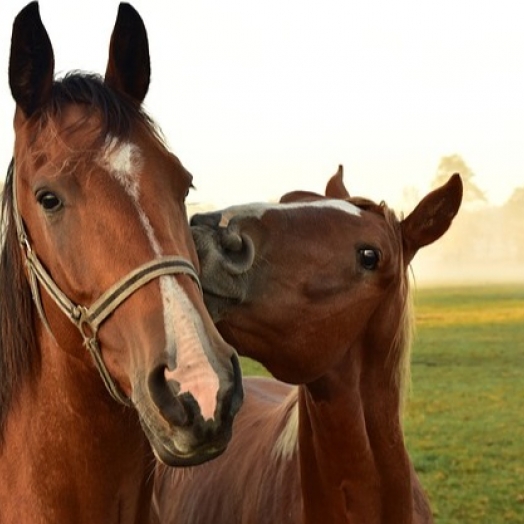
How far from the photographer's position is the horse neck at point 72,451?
2.63 metres

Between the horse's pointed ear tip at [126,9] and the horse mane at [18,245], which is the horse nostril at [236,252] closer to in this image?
the horse mane at [18,245]

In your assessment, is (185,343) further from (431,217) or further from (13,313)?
(431,217)

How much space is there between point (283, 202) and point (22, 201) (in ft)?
4.58

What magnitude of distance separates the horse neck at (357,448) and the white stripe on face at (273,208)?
0.57 m

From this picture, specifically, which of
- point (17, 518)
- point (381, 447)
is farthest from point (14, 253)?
point (381, 447)

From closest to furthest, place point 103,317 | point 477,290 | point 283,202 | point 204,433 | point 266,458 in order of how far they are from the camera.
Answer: point 204,433, point 103,317, point 283,202, point 266,458, point 477,290

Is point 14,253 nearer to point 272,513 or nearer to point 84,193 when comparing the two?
point 84,193

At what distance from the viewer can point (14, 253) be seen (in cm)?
271

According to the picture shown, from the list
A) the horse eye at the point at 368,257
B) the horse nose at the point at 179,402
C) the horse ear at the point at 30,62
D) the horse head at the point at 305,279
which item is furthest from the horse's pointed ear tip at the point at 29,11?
the horse eye at the point at 368,257

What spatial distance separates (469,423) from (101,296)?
9791 mm

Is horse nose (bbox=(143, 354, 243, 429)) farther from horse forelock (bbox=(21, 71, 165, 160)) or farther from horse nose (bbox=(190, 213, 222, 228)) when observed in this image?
horse nose (bbox=(190, 213, 222, 228))

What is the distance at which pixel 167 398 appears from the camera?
2.17 m

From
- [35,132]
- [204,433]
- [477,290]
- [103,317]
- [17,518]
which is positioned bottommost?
[477,290]

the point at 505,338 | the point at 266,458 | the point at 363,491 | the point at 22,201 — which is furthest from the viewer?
the point at 505,338
